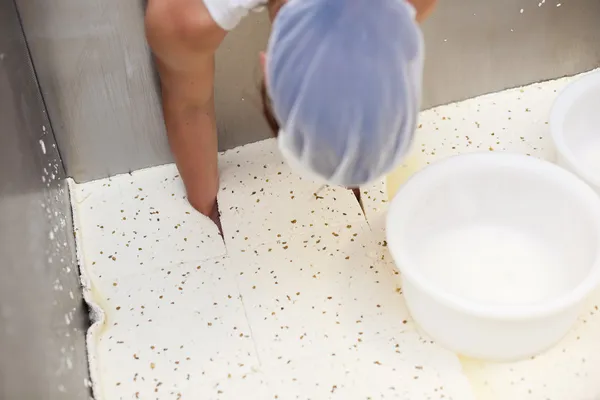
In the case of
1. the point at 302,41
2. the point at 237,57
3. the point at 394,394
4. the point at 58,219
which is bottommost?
the point at 394,394

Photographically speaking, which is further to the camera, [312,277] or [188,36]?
[312,277]

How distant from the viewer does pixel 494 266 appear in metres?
1.13

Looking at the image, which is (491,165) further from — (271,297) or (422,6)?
(271,297)

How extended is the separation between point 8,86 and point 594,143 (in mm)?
966

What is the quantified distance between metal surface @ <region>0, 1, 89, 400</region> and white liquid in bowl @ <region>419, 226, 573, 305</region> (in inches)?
20.4

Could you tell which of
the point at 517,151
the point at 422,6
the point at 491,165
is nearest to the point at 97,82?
the point at 422,6

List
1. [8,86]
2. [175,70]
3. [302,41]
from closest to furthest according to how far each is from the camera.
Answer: [302,41], [8,86], [175,70]

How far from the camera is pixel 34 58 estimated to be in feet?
3.79

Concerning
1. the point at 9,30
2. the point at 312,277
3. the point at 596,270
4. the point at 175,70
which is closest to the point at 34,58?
the point at 9,30

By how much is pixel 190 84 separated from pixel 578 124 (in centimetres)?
67

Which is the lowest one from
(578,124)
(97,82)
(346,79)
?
(578,124)

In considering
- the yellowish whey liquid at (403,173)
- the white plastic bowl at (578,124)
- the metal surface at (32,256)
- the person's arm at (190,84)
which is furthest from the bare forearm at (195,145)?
the white plastic bowl at (578,124)

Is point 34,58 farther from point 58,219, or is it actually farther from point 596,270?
point 596,270

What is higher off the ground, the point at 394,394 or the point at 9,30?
the point at 9,30
